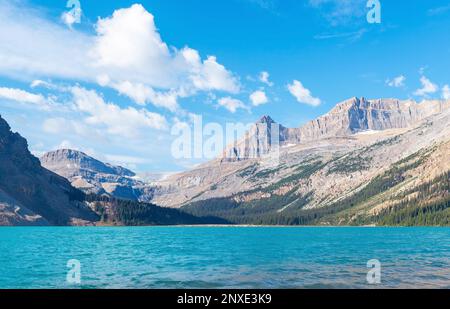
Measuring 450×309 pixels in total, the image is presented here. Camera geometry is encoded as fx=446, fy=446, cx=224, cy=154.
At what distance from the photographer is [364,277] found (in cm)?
5972

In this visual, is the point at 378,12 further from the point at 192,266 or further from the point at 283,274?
the point at 192,266

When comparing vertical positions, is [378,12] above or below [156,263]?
above

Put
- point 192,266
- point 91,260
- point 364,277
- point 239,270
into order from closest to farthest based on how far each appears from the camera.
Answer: point 364,277 → point 239,270 → point 192,266 → point 91,260

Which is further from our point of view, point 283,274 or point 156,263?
point 156,263

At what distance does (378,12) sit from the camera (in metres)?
37.7

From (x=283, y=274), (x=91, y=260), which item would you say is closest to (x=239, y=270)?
(x=283, y=274)
